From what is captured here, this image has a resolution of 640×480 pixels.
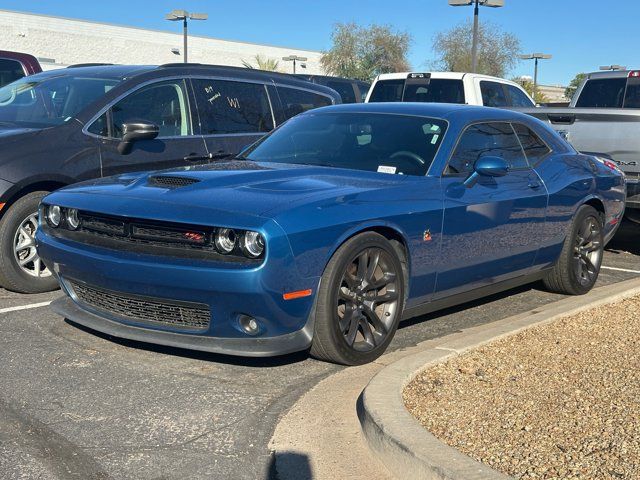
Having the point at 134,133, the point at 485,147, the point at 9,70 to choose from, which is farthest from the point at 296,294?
the point at 9,70

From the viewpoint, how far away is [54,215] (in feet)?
16.9

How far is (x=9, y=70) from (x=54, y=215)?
22.8 feet

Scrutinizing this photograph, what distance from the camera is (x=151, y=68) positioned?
7.58m

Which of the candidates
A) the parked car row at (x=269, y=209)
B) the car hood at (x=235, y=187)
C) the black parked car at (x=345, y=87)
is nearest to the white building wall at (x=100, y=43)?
the black parked car at (x=345, y=87)

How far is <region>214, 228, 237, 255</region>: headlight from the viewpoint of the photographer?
171 inches

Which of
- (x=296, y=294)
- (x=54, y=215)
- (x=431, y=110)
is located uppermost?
(x=431, y=110)

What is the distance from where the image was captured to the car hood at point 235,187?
452cm

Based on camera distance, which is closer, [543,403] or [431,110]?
[543,403]

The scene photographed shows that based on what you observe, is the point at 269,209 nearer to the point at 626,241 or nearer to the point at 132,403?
the point at 132,403

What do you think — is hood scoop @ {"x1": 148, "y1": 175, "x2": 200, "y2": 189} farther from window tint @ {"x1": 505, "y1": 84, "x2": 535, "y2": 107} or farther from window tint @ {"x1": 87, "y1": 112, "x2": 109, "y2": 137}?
window tint @ {"x1": 505, "y1": 84, "x2": 535, "y2": 107}

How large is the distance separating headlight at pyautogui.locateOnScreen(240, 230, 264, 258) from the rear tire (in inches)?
130

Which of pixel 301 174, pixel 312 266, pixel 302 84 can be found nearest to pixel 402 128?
pixel 301 174

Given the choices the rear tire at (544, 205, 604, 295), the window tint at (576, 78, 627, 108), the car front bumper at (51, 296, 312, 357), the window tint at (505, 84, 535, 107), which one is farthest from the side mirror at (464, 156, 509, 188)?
the window tint at (505, 84, 535, 107)

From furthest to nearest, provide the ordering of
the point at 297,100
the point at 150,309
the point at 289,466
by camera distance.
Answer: the point at 297,100, the point at 150,309, the point at 289,466
